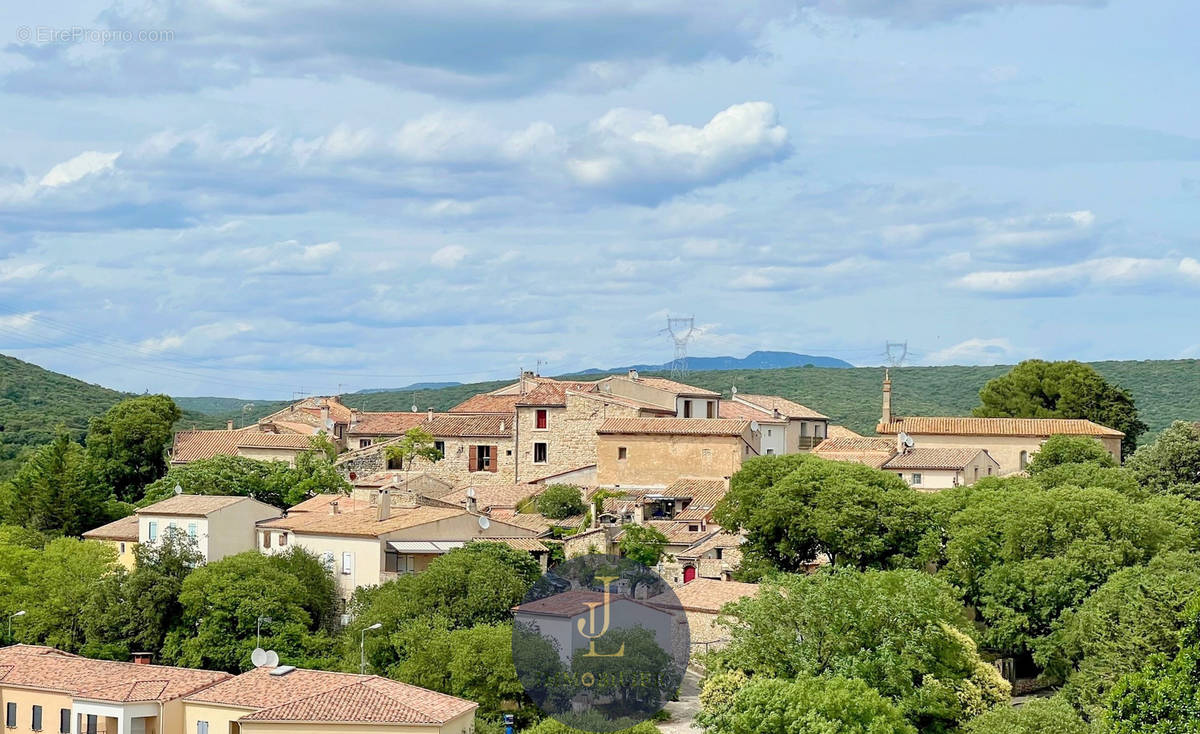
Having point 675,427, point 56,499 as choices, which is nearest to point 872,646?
point 675,427

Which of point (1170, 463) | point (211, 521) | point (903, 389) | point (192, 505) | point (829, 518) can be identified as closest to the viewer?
point (829, 518)

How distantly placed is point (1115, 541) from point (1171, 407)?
368ft

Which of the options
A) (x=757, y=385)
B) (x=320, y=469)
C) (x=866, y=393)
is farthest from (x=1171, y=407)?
(x=320, y=469)

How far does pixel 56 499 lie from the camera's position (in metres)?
66.1

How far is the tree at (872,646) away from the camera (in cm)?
3809

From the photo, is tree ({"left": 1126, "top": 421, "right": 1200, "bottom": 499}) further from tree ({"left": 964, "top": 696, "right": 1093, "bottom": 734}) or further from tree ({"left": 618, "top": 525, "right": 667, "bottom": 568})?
tree ({"left": 964, "top": 696, "right": 1093, "bottom": 734})

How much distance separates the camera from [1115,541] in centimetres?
4559

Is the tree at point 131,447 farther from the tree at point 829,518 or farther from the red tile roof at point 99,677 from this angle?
the tree at point 829,518

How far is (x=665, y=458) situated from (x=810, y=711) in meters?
28.0

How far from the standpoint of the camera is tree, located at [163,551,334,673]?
4756 cm

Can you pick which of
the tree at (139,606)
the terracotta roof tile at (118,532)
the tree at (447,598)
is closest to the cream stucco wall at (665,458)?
the tree at (447,598)

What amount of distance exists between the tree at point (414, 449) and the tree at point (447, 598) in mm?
19353

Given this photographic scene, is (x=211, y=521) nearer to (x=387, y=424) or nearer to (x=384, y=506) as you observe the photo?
(x=384, y=506)

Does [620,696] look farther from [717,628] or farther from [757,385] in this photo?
[757,385]
